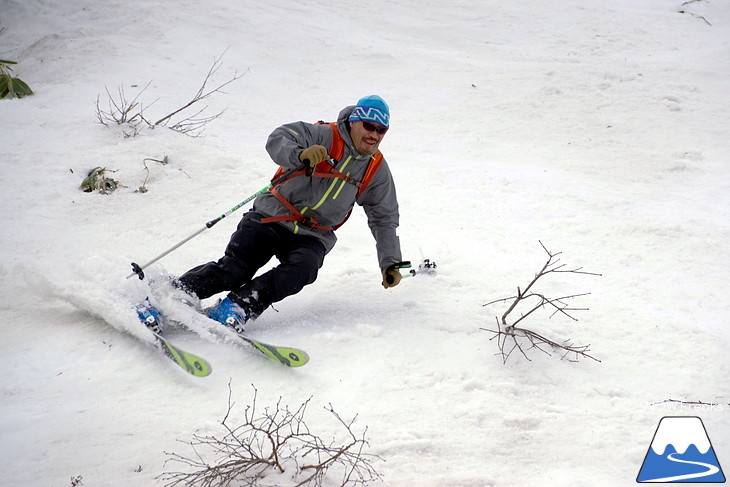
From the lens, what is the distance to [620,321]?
401 centimetres

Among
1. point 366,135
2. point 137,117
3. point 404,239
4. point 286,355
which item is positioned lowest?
point 404,239

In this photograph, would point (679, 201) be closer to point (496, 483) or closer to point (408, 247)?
point (408, 247)

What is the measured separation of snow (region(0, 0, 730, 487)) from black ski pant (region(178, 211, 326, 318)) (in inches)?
9.7

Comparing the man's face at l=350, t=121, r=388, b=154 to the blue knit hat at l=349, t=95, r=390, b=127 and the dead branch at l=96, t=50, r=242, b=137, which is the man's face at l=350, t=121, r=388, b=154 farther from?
the dead branch at l=96, t=50, r=242, b=137

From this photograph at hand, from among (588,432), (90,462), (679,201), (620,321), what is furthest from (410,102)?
(90,462)

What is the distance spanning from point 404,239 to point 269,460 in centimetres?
317

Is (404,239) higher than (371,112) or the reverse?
the reverse

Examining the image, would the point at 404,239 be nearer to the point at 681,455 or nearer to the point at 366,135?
the point at 366,135

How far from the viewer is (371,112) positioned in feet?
12.8

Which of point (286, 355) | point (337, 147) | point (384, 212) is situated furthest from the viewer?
point (384, 212)

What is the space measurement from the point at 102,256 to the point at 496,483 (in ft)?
9.37
